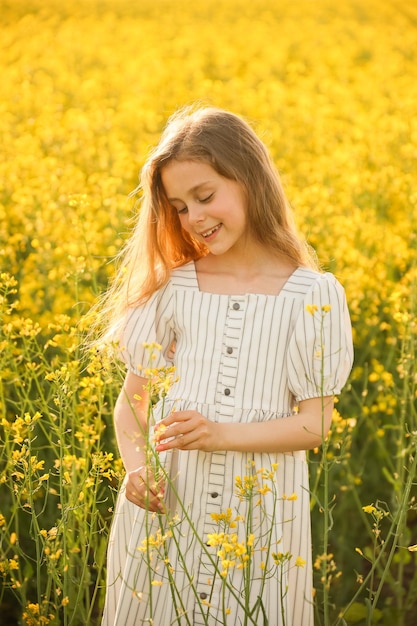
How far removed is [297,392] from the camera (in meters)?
2.04

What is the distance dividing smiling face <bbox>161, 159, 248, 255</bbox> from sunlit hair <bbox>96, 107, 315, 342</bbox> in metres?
0.02

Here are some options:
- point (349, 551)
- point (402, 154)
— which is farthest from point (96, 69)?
point (349, 551)

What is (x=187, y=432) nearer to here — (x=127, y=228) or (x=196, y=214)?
(x=196, y=214)

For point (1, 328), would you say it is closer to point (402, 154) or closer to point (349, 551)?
point (349, 551)

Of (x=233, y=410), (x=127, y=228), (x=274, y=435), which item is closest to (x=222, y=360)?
(x=233, y=410)

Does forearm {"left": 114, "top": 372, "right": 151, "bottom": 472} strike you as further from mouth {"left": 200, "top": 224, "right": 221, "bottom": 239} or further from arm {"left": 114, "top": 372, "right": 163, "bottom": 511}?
mouth {"left": 200, "top": 224, "right": 221, "bottom": 239}

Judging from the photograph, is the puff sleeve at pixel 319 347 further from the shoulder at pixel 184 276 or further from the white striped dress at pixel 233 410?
the shoulder at pixel 184 276

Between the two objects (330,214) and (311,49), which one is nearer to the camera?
(330,214)

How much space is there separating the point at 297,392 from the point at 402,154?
394 centimetres

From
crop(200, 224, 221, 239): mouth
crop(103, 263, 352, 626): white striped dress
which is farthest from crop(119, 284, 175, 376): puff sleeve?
crop(200, 224, 221, 239): mouth

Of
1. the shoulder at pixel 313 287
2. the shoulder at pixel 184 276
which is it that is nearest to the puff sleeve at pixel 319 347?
the shoulder at pixel 313 287

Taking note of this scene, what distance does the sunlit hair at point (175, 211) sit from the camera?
2.11 m

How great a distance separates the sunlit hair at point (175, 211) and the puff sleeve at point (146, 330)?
0.03m

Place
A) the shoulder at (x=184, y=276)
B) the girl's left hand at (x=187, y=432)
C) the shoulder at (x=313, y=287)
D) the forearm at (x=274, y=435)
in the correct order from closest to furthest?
the girl's left hand at (x=187, y=432) < the forearm at (x=274, y=435) < the shoulder at (x=313, y=287) < the shoulder at (x=184, y=276)
